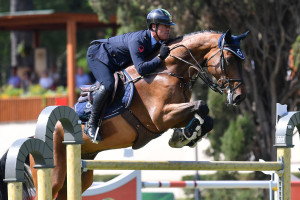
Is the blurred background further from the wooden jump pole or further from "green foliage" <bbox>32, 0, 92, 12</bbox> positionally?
"green foliage" <bbox>32, 0, 92, 12</bbox>

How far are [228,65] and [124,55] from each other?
3.05 ft

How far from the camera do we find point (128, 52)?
18.6 feet

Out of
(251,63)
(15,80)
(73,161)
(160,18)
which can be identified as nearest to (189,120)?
(160,18)

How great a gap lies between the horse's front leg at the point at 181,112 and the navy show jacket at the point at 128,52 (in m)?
0.42

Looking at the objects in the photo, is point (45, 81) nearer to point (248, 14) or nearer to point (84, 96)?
point (248, 14)

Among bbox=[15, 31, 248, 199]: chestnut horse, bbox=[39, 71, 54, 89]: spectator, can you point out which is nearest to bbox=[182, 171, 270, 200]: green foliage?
bbox=[15, 31, 248, 199]: chestnut horse

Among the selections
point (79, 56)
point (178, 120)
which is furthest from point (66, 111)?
point (79, 56)

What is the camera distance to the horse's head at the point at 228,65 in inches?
214

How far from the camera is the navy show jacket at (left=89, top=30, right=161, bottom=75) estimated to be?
5480mm

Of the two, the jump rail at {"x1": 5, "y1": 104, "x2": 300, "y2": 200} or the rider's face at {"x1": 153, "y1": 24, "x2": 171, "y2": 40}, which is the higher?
the rider's face at {"x1": 153, "y1": 24, "x2": 171, "y2": 40}

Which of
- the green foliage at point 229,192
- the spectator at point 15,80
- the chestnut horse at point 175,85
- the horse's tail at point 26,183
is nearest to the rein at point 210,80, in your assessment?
the chestnut horse at point 175,85

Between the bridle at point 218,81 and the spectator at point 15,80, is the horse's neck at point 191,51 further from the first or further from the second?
the spectator at point 15,80

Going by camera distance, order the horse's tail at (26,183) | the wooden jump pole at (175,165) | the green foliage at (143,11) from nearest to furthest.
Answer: the wooden jump pole at (175,165) → the horse's tail at (26,183) → the green foliage at (143,11)

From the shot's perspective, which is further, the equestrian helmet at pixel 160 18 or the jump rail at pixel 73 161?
the equestrian helmet at pixel 160 18
